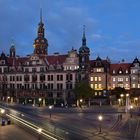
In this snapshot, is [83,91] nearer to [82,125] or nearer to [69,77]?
[69,77]

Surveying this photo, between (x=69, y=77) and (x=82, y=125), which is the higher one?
(x=69, y=77)

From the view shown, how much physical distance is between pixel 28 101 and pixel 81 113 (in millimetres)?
40616

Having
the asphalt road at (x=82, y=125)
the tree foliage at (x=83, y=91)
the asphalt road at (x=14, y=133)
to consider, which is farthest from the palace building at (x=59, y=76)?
the asphalt road at (x=14, y=133)

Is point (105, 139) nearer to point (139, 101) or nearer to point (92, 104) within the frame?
point (92, 104)

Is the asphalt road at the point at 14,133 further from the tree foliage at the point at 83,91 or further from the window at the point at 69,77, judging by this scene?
the window at the point at 69,77

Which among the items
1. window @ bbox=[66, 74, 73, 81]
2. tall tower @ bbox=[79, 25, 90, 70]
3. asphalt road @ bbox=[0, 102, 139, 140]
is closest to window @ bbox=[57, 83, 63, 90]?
window @ bbox=[66, 74, 73, 81]

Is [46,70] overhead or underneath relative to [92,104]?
overhead

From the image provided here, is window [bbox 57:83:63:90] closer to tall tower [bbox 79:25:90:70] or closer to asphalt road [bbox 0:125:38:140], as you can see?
tall tower [bbox 79:25:90:70]

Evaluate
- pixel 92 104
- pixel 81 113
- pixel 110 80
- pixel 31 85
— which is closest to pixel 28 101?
pixel 31 85

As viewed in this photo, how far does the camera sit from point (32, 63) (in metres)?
134

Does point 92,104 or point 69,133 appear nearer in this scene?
point 69,133

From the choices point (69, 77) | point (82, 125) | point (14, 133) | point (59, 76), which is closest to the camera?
point (14, 133)

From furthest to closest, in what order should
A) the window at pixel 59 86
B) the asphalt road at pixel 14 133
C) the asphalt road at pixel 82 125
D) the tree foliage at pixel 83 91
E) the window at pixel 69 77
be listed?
the window at pixel 59 86
the window at pixel 69 77
the tree foliage at pixel 83 91
the asphalt road at pixel 14 133
the asphalt road at pixel 82 125

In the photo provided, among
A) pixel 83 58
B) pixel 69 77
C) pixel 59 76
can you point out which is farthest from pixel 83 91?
pixel 83 58
